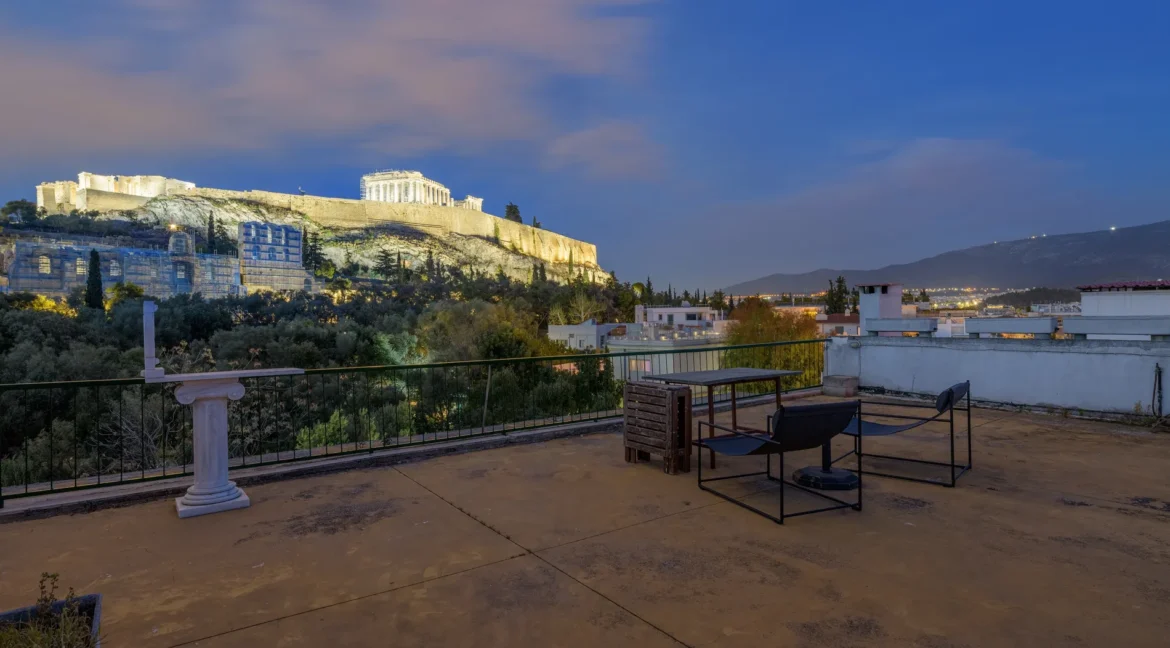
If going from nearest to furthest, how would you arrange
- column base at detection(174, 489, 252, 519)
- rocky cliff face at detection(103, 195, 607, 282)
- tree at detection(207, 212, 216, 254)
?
column base at detection(174, 489, 252, 519), tree at detection(207, 212, 216, 254), rocky cliff face at detection(103, 195, 607, 282)

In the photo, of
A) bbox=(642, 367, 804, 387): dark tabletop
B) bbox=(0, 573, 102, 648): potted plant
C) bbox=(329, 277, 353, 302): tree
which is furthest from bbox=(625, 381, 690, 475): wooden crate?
bbox=(329, 277, 353, 302): tree

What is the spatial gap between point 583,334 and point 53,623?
40.8 metres

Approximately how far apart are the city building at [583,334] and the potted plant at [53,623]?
128ft

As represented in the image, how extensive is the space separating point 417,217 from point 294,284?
34.7 metres

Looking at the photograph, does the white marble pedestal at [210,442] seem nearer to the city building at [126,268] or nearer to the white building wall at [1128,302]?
the white building wall at [1128,302]

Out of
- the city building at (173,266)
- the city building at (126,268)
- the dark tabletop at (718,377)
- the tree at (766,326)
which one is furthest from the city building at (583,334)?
the city building at (126,268)

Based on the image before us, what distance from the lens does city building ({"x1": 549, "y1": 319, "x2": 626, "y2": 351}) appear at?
42.6 metres

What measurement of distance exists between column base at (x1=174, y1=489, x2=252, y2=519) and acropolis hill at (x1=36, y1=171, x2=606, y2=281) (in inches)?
3500

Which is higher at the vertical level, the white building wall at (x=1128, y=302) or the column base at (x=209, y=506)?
the white building wall at (x=1128, y=302)

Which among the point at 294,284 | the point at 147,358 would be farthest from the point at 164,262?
the point at 147,358

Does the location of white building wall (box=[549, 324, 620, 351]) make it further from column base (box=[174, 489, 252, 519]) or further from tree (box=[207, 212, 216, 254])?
tree (box=[207, 212, 216, 254])

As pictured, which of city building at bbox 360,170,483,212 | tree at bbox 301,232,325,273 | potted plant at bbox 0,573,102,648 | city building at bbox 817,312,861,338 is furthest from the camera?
city building at bbox 360,170,483,212

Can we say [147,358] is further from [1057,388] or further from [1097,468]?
[1057,388]

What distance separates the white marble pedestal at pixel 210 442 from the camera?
382cm
